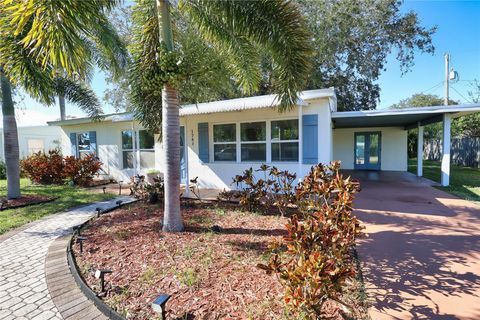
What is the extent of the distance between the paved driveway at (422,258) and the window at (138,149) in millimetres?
9674

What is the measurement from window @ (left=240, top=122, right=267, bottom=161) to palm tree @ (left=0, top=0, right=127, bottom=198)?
515cm

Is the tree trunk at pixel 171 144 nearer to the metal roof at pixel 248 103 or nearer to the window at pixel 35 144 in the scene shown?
the metal roof at pixel 248 103

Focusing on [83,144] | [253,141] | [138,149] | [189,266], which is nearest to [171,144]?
[189,266]

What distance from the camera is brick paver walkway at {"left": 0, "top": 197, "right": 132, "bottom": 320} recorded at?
307cm

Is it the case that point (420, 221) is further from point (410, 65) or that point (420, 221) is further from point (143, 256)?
point (410, 65)

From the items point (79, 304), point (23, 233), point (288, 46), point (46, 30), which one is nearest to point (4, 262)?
point (23, 233)

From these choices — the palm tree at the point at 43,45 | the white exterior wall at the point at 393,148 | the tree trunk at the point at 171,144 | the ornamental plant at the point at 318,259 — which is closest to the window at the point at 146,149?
the palm tree at the point at 43,45

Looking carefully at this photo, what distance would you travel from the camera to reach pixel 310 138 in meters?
8.48

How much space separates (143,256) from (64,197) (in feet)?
23.6

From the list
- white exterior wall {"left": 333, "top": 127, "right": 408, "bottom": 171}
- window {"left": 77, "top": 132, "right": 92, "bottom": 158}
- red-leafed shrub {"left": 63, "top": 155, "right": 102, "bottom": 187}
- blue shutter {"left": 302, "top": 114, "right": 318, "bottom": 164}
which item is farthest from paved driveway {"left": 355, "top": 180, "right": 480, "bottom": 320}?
window {"left": 77, "top": 132, "right": 92, "bottom": 158}

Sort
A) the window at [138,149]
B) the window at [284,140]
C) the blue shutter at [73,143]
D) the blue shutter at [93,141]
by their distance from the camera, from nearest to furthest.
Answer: the window at [284,140]
the window at [138,149]
the blue shutter at [93,141]
the blue shutter at [73,143]

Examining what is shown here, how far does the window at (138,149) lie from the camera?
41.4 ft

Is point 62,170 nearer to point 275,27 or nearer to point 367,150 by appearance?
point 275,27

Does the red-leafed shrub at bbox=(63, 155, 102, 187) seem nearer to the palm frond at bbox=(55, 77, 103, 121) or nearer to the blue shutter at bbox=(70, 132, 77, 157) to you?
the palm frond at bbox=(55, 77, 103, 121)
